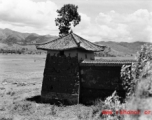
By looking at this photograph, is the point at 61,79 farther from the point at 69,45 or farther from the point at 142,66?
the point at 142,66

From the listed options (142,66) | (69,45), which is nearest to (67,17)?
(69,45)

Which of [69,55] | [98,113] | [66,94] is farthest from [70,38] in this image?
[98,113]

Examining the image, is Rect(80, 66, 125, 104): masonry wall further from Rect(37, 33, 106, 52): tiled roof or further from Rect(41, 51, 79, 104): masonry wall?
Rect(37, 33, 106, 52): tiled roof

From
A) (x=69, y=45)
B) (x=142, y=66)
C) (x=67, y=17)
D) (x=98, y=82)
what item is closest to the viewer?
(x=142, y=66)

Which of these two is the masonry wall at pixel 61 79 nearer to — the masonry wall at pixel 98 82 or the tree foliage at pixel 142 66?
the masonry wall at pixel 98 82

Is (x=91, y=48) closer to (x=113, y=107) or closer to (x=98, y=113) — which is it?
(x=98, y=113)

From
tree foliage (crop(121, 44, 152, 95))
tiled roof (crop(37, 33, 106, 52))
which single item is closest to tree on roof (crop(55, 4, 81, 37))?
tiled roof (crop(37, 33, 106, 52))

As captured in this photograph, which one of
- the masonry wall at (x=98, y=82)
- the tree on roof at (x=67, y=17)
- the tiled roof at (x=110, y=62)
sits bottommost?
the masonry wall at (x=98, y=82)


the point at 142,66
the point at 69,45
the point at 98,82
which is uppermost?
the point at 69,45

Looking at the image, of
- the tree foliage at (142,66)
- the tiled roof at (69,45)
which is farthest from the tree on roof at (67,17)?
the tree foliage at (142,66)

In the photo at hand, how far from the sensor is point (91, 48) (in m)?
22.3

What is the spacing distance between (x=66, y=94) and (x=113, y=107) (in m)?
12.9

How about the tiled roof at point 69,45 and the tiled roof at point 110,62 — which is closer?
the tiled roof at point 110,62

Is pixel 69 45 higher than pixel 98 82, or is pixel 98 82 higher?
pixel 69 45
